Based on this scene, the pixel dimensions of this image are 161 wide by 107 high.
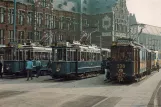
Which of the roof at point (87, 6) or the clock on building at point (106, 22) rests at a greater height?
the roof at point (87, 6)

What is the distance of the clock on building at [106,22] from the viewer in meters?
74.5

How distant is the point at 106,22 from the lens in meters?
75.1

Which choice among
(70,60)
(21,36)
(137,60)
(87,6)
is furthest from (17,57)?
(87,6)

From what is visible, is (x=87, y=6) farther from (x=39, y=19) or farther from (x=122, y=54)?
(x=122, y=54)

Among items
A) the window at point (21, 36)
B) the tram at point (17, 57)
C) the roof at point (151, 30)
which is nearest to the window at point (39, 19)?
the window at point (21, 36)

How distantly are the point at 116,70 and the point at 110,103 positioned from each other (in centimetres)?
823

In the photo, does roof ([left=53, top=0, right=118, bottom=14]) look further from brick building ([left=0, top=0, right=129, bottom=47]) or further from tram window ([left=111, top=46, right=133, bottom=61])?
tram window ([left=111, top=46, right=133, bottom=61])

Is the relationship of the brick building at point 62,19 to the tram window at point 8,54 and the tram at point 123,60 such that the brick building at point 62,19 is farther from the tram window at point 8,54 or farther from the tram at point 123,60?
the tram at point 123,60

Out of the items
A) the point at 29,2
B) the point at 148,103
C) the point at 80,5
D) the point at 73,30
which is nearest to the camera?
the point at 148,103

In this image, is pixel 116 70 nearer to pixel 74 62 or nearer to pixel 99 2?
pixel 74 62

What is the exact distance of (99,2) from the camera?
7888cm

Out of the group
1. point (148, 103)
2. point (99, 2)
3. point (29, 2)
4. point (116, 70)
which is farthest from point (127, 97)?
point (99, 2)

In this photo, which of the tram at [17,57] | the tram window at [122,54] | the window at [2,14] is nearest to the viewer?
the tram window at [122,54]

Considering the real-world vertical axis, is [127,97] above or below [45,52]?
below
